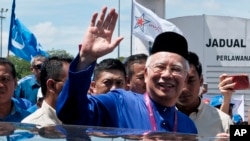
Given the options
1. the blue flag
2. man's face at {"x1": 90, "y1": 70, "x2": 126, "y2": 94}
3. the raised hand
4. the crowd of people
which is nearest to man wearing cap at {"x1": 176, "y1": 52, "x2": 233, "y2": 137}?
the crowd of people

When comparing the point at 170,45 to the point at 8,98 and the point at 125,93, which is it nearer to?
the point at 125,93

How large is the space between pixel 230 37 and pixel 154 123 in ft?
31.0

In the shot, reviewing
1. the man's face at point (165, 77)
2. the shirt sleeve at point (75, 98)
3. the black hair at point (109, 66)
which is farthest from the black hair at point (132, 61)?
the shirt sleeve at point (75, 98)

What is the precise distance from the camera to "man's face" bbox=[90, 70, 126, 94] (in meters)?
5.03

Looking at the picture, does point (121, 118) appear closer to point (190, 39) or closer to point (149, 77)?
point (149, 77)

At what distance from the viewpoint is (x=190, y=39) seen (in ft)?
39.8

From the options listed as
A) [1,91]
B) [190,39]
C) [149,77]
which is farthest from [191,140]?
[190,39]

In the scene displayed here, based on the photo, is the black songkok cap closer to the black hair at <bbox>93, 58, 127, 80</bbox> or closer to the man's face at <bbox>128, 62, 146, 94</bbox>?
the black hair at <bbox>93, 58, 127, 80</bbox>

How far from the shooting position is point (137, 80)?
5.51 m

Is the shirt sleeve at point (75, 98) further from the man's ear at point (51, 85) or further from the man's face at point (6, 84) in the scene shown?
the man's face at point (6, 84)

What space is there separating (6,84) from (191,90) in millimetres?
1436

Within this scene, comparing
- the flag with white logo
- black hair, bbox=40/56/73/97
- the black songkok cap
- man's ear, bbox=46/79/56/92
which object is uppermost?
the flag with white logo

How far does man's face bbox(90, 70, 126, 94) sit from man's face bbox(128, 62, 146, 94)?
1.10ft

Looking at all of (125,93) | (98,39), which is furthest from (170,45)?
(98,39)
